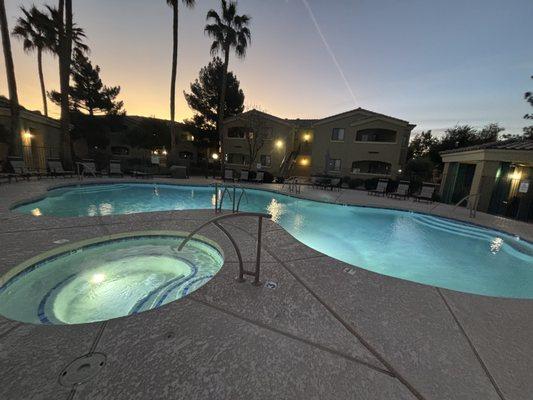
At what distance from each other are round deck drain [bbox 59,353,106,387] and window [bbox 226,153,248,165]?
25.5m

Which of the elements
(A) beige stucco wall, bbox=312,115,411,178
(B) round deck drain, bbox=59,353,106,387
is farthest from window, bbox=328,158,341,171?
(B) round deck drain, bbox=59,353,106,387

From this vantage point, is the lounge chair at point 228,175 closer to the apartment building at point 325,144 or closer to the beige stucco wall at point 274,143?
the apartment building at point 325,144

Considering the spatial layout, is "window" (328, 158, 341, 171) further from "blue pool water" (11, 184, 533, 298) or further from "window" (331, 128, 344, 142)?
"blue pool water" (11, 184, 533, 298)

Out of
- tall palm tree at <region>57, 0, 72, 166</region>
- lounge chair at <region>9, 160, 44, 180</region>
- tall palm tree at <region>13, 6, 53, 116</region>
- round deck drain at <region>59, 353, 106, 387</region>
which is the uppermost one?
tall palm tree at <region>13, 6, 53, 116</region>

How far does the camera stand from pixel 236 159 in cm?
2722

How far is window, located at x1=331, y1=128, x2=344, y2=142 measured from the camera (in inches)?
875

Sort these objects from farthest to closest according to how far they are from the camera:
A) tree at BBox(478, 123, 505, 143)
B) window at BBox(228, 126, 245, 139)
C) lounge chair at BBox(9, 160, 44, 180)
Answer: tree at BBox(478, 123, 505, 143) < window at BBox(228, 126, 245, 139) < lounge chair at BBox(9, 160, 44, 180)

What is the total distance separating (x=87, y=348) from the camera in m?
1.81

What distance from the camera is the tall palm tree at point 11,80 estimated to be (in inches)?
459

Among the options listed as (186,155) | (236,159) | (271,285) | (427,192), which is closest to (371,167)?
(427,192)

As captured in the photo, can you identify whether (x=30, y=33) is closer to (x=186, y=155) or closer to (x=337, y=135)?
(x=186, y=155)

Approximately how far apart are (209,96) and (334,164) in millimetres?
15392

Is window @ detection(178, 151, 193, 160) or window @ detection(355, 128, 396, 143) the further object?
window @ detection(178, 151, 193, 160)

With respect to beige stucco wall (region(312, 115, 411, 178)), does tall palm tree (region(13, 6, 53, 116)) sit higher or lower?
higher
